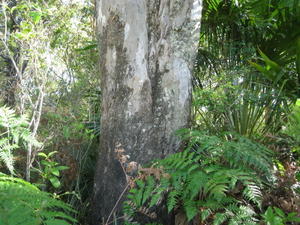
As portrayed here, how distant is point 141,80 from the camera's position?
2215 millimetres

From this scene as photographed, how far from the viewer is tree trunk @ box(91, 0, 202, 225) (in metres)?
2.20

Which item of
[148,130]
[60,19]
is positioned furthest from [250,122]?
[60,19]

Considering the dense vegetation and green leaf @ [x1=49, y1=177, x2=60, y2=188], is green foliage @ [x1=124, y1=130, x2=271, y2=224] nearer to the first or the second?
the dense vegetation

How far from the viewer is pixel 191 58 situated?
2354 millimetres

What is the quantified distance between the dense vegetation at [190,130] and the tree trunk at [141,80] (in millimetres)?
155

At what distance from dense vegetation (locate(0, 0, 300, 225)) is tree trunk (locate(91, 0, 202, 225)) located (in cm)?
15

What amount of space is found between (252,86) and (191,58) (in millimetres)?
1452

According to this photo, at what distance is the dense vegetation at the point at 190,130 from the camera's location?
1.74 meters

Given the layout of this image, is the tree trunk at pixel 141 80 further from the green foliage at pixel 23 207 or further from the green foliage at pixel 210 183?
the green foliage at pixel 23 207

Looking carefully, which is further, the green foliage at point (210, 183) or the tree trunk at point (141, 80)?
the tree trunk at point (141, 80)

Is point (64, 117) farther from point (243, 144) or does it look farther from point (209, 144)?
point (243, 144)

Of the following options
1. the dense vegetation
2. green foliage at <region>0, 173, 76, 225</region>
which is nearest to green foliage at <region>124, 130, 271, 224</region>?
the dense vegetation

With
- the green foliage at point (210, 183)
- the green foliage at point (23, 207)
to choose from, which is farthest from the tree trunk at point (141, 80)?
the green foliage at point (23, 207)

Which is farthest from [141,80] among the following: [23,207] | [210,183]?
[23,207]
